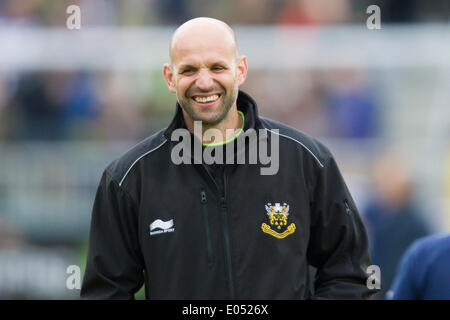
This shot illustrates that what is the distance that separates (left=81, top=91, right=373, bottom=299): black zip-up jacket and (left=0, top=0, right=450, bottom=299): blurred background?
3885 millimetres

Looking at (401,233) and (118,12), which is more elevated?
(118,12)

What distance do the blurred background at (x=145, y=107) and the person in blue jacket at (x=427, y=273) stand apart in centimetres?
295

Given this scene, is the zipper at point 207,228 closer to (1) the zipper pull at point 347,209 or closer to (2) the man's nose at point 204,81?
(2) the man's nose at point 204,81

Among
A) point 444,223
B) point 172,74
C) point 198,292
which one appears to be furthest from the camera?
point 444,223

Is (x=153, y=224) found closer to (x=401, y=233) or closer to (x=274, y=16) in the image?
(x=401, y=233)

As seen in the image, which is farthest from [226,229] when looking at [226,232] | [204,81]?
[204,81]

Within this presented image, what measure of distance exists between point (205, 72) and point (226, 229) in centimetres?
61

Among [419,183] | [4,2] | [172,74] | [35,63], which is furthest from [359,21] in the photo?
[172,74]

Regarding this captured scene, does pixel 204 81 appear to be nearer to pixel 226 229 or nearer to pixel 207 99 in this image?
pixel 207 99

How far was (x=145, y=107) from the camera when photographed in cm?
775

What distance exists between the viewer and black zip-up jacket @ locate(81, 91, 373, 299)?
10.4ft

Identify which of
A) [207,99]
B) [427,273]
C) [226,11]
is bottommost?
[427,273]

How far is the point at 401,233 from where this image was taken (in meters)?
6.62
